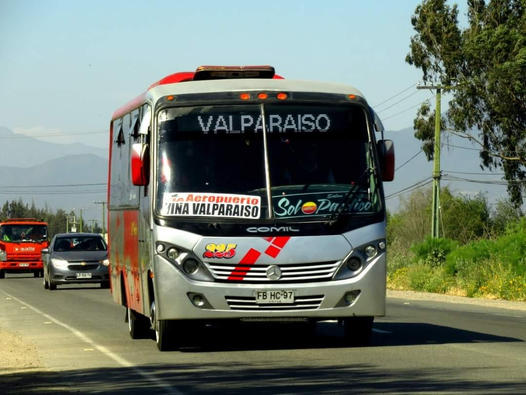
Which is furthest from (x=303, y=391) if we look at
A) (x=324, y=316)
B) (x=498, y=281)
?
(x=498, y=281)

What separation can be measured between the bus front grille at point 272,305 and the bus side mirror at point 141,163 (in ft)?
5.83

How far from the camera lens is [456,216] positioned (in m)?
80.2

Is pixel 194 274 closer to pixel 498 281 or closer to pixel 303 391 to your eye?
pixel 303 391

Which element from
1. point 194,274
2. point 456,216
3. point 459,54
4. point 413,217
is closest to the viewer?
point 194,274

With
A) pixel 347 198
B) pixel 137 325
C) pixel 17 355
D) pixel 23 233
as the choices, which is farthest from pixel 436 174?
pixel 17 355

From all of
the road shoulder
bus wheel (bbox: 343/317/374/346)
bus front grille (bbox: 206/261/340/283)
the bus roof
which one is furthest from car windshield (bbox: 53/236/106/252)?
bus front grille (bbox: 206/261/340/283)

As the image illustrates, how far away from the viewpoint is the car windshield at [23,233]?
49862 mm

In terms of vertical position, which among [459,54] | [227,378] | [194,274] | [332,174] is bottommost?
[227,378]

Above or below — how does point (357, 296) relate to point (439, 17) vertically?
below

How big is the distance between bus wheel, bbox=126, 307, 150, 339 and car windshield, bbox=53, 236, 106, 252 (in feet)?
69.4

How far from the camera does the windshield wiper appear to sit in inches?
568

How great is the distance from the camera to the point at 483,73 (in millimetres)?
56875

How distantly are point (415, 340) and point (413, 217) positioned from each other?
231 ft

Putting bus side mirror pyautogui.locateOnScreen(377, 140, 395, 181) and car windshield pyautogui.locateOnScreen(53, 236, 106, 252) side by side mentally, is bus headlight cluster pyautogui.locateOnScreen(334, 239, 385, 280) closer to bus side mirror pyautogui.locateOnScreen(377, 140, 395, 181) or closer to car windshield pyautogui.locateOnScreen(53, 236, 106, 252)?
bus side mirror pyautogui.locateOnScreen(377, 140, 395, 181)
